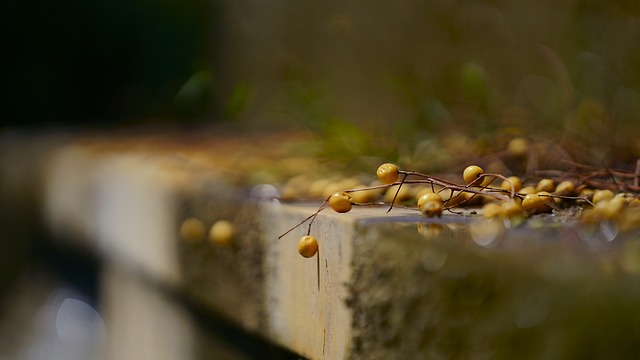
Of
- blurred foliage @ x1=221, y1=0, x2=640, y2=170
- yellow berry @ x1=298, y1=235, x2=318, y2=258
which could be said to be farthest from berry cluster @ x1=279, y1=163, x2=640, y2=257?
blurred foliage @ x1=221, y1=0, x2=640, y2=170

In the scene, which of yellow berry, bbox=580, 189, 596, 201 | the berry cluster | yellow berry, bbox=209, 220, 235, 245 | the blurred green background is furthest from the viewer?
the blurred green background

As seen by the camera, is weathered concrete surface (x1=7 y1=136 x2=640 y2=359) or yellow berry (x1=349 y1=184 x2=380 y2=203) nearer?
weathered concrete surface (x1=7 y1=136 x2=640 y2=359)

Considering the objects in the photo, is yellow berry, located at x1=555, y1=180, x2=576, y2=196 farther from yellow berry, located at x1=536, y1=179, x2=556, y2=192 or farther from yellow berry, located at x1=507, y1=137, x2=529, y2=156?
yellow berry, located at x1=507, y1=137, x2=529, y2=156

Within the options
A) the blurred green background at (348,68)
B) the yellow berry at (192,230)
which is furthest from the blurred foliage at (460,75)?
the yellow berry at (192,230)

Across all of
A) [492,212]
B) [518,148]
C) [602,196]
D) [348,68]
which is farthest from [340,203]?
[348,68]

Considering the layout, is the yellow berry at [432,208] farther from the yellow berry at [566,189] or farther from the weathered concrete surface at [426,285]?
the yellow berry at [566,189]

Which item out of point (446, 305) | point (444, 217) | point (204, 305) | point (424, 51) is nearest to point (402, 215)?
point (444, 217)
